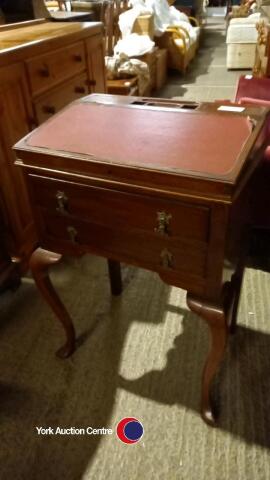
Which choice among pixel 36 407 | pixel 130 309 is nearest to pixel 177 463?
pixel 36 407

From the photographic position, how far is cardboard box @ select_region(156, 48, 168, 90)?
4.36 m

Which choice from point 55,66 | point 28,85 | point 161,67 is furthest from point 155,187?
point 161,67

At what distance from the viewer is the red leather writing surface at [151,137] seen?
0.77 metres

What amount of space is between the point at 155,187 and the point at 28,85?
39.8 inches

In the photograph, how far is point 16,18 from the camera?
6.61 ft

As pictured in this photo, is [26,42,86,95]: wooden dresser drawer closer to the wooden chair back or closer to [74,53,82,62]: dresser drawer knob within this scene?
[74,53,82,62]: dresser drawer knob

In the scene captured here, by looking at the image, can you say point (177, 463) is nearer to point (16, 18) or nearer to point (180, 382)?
point (180, 382)

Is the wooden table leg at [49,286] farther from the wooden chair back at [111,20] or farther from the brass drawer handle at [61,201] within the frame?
the wooden chair back at [111,20]

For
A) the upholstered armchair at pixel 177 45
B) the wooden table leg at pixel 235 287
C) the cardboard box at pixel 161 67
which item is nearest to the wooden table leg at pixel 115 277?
the wooden table leg at pixel 235 287

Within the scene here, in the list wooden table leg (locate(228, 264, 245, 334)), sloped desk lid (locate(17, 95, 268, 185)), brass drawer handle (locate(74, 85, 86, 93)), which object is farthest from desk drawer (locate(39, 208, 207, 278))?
brass drawer handle (locate(74, 85, 86, 93))

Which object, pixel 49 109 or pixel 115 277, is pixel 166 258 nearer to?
pixel 115 277

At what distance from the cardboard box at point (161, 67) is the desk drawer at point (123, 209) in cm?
392

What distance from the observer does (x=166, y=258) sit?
865 mm

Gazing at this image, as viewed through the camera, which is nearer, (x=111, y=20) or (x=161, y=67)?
(x=111, y=20)
